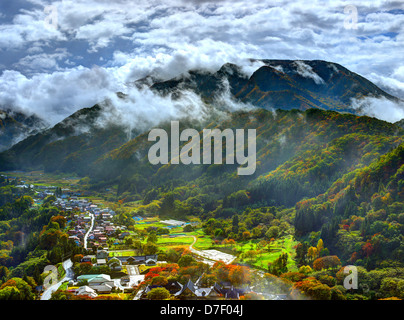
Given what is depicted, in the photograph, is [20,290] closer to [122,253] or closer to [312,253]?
[122,253]

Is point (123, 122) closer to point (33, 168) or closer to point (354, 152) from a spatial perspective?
point (33, 168)

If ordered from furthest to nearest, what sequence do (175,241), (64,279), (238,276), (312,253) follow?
1. (175,241)
2. (312,253)
3. (64,279)
4. (238,276)

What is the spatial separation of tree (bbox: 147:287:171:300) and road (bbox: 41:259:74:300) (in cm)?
796

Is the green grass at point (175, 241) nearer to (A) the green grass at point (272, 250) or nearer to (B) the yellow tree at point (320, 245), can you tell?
(A) the green grass at point (272, 250)

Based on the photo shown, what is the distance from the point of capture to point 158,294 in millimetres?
24656

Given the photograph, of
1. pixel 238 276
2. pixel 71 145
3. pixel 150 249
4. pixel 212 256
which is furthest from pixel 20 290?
pixel 71 145

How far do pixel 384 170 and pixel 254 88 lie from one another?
12802 centimetres

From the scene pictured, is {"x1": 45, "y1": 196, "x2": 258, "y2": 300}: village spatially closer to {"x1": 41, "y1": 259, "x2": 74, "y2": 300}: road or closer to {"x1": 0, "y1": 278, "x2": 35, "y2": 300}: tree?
{"x1": 41, "y1": 259, "x2": 74, "y2": 300}: road

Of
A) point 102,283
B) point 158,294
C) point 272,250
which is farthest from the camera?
point 272,250

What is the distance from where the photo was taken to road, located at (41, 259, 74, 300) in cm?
2732

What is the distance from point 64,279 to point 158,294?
10.8 m

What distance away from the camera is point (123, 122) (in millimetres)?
157000

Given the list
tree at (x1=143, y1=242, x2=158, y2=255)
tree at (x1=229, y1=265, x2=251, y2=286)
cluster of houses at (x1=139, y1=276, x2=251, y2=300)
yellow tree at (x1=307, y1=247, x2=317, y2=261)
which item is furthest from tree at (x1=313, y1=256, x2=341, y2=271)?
tree at (x1=143, y1=242, x2=158, y2=255)
